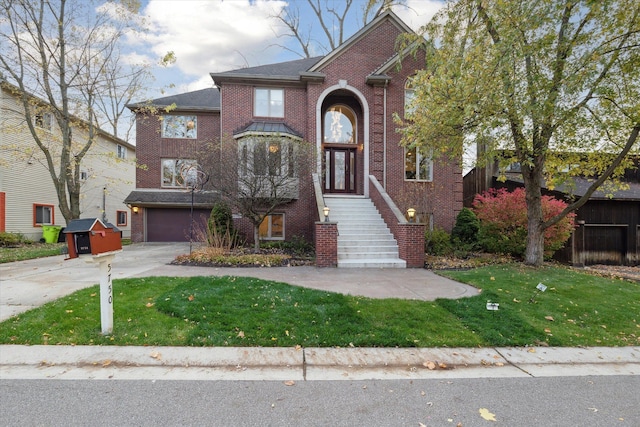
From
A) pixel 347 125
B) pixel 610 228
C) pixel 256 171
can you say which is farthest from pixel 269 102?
pixel 610 228

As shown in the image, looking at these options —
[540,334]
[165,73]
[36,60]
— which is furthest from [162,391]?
[36,60]

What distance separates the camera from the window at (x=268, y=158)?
9.23 metres

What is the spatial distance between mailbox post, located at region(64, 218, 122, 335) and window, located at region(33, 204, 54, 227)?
17.5m

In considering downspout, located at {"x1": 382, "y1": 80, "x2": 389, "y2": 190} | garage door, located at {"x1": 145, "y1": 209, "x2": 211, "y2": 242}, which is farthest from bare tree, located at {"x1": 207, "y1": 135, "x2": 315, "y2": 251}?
garage door, located at {"x1": 145, "y1": 209, "x2": 211, "y2": 242}

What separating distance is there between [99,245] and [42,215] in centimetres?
1844

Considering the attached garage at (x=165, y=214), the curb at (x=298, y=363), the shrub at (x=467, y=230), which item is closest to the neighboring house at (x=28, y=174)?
the attached garage at (x=165, y=214)

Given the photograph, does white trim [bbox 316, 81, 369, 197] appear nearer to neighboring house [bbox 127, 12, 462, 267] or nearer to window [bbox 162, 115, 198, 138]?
neighboring house [bbox 127, 12, 462, 267]

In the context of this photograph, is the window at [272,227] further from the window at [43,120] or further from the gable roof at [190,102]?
the window at [43,120]

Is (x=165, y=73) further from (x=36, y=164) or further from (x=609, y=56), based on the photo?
(x=609, y=56)

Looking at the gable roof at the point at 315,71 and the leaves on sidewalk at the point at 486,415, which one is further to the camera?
the gable roof at the point at 315,71

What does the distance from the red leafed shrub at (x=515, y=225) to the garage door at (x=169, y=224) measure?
524 inches

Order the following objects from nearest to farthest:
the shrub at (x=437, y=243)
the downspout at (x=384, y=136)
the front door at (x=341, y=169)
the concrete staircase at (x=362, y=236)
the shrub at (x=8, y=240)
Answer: the concrete staircase at (x=362, y=236)
the shrub at (x=437, y=243)
the downspout at (x=384, y=136)
the shrub at (x=8, y=240)
the front door at (x=341, y=169)

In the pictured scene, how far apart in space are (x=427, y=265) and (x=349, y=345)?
5749mm

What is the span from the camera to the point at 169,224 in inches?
639
